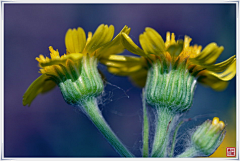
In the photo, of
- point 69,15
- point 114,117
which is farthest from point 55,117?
point 69,15

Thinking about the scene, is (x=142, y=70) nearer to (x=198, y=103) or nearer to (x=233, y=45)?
(x=198, y=103)

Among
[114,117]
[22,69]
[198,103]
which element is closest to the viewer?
[198,103]

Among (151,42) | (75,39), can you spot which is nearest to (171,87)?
(151,42)

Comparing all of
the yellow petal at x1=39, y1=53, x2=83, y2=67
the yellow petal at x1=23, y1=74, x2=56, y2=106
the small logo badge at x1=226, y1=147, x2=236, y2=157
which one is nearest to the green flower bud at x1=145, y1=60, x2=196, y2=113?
the small logo badge at x1=226, y1=147, x2=236, y2=157

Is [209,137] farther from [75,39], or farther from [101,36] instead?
[75,39]

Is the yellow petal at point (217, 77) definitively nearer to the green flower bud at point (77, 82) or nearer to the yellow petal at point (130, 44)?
the yellow petal at point (130, 44)
